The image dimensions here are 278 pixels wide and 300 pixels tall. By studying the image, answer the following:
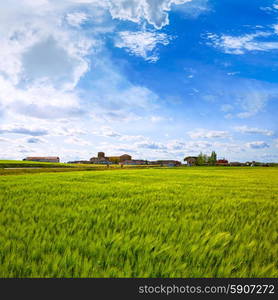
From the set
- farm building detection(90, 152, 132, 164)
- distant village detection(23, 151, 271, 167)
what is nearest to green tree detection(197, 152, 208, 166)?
distant village detection(23, 151, 271, 167)

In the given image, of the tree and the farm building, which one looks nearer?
the tree

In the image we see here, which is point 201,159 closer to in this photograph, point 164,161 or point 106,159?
point 164,161

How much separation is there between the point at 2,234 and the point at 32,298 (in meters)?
1.81

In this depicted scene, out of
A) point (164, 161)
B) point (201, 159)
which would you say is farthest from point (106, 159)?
point (201, 159)

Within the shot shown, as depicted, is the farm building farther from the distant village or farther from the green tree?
the green tree

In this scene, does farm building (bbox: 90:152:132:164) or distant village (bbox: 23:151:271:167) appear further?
farm building (bbox: 90:152:132:164)

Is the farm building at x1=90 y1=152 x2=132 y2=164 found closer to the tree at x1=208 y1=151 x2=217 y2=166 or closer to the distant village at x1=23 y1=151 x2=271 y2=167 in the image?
the distant village at x1=23 y1=151 x2=271 y2=167

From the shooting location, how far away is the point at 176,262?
238 cm

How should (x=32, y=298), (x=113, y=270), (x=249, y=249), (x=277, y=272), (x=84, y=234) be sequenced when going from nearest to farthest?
(x=32, y=298), (x=113, y=270), (x=277, y=272), (x=249, y=249), (x=84, y=234)

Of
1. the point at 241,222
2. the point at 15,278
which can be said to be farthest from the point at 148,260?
the point at 241,222

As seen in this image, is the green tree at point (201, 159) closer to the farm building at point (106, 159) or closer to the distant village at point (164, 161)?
the distant village at point (164, 161)

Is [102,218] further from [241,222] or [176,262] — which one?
[241,222]

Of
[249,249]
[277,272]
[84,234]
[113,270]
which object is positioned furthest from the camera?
[84,234]

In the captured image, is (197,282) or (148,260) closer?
(197,282)
